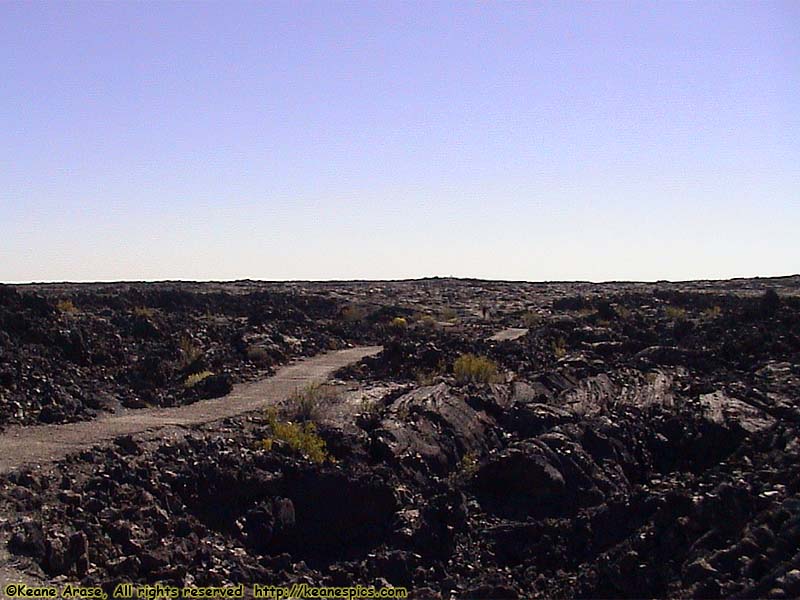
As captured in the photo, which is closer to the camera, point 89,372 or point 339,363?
point 89,372

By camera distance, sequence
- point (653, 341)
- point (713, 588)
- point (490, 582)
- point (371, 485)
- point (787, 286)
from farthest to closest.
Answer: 1. point (787, 286)
2. point (653, 341)
3. point (371, 485)
4. point (490, 582)
5. point (713, 588)

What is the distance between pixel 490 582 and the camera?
11742mm

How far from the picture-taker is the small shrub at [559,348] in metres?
25.0

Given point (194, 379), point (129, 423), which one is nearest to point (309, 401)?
point (129, 423)

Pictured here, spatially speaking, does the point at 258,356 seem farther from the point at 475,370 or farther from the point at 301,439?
the point at 301,439

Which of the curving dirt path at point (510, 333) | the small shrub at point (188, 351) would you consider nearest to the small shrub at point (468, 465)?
→ the small shrub at point (188, 351)

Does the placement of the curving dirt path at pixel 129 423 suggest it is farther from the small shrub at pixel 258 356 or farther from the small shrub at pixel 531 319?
the small shrub at pixel 531 319

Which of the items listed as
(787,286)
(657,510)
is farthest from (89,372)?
(787,286)

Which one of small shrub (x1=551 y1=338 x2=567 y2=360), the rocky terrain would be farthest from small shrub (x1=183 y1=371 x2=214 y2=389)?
small shrub (x1=551 y1=338 x2=567 y2=360)

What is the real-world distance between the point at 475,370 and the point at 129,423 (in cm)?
A: 809

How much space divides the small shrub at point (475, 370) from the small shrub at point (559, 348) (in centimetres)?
274

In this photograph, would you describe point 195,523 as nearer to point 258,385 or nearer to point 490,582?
point 490,582

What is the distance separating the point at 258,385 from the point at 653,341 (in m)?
11.7

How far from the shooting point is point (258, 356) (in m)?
24.9
